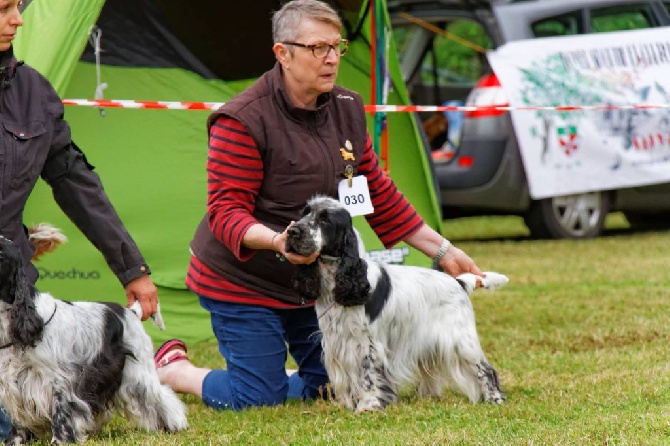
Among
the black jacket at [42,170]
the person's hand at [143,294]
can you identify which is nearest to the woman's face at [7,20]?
the black jacket at [42,170]

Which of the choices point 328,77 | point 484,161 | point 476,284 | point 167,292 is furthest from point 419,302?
point 484,161

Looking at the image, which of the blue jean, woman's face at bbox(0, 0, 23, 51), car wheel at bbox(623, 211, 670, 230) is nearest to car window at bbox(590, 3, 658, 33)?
car wheel at bbox(623, 211, 670, 230)

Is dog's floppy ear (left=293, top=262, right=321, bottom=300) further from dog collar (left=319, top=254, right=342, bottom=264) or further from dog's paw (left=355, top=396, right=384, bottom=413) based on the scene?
dog's paw (left=355, top=396, right=384, bottom=413)

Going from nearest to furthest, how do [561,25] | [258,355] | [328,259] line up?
[328,259], [258,355], [561,25]

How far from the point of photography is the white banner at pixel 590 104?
1032cm

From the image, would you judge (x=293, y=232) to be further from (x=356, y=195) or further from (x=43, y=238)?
(x=43, y=238)

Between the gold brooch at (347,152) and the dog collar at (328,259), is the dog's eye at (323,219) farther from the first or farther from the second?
the gold brooch at (347,152)

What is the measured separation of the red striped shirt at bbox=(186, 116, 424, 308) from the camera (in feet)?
16.0

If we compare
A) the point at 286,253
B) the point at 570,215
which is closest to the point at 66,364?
the point at 286,253

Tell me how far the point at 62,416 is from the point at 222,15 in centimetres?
370

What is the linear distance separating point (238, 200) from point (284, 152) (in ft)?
0.81

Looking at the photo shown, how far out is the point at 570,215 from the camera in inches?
433

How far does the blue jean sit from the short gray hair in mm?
1065

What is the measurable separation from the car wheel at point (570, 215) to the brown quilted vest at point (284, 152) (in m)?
5.99
